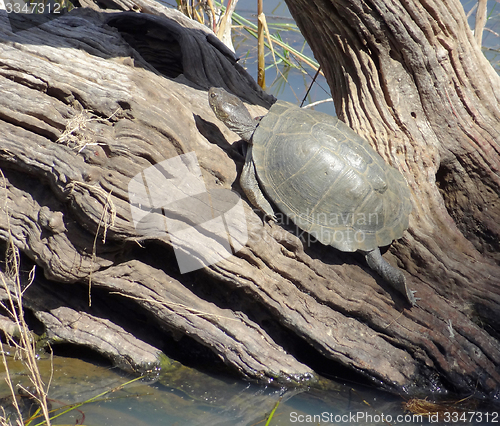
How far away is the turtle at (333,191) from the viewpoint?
9.11 feet

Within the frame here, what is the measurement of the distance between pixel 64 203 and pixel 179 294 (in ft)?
3.12

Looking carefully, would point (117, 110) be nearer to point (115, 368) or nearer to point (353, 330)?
point (115, 368)

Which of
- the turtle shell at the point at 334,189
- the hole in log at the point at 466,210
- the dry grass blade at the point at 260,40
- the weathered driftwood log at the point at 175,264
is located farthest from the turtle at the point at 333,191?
the dry grass blade at the point at 260,40

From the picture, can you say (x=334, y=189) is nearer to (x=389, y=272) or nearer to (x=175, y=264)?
(x=389, y=272)

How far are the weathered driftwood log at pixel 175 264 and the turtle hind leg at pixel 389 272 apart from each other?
0.09 m

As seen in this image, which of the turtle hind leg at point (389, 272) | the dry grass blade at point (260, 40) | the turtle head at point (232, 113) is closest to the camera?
the turtle hind leg at point (389, 272)

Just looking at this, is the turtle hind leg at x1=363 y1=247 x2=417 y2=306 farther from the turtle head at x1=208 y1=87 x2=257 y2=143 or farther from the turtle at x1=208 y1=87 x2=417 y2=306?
the turtle head at x1=208 y1=87 x2=257 y2=143

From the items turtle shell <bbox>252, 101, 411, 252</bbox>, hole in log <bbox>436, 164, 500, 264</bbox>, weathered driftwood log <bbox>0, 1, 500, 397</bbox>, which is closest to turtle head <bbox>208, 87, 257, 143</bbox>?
weathered driftwood log <bbox>0, 1, 500, 397</bbox>

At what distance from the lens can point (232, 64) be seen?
3973mm

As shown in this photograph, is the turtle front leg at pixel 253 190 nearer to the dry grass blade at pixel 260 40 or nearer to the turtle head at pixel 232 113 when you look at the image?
the turtle head at pixel 232 113

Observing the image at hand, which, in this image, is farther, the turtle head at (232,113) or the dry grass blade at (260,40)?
the dry grass blade at (260,40)

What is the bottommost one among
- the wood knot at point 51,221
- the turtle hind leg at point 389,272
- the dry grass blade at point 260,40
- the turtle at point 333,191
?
the wood knot at point 51,221

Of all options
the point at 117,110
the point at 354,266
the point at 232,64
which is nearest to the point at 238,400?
the point at 354,266

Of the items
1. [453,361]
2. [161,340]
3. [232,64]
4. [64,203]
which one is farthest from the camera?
[232,64]
